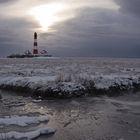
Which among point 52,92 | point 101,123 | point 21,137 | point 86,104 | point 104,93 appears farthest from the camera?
point 104,93

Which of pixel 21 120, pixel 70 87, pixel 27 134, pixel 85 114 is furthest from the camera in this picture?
pixel 70 87

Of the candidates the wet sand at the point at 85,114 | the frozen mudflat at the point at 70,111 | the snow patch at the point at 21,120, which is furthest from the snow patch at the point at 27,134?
the snow patch at the point at 21,120

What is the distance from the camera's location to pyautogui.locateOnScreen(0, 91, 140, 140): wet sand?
12.0 metres

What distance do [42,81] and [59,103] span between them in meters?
5.82

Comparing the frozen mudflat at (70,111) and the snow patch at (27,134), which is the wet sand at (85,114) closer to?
the frozen mudflat at (70,111)

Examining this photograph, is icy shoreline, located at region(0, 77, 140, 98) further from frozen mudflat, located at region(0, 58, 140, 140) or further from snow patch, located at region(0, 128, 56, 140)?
snow patch, located at region(0, 128, 56, 140)

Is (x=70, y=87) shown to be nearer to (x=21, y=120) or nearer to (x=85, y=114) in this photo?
(x=85, y=114)

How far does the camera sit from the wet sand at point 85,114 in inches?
473

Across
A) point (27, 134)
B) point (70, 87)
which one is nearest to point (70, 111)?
point (27, 134)

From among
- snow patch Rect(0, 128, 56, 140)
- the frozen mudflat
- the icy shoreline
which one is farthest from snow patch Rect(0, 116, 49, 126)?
the icy shoreline

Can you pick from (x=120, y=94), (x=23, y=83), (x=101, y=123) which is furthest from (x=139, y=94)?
(x=101, y=123)

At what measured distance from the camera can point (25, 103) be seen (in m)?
18.7

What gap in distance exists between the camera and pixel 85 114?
15.6 m

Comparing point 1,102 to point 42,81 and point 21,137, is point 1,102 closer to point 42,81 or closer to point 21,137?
point 42,81
